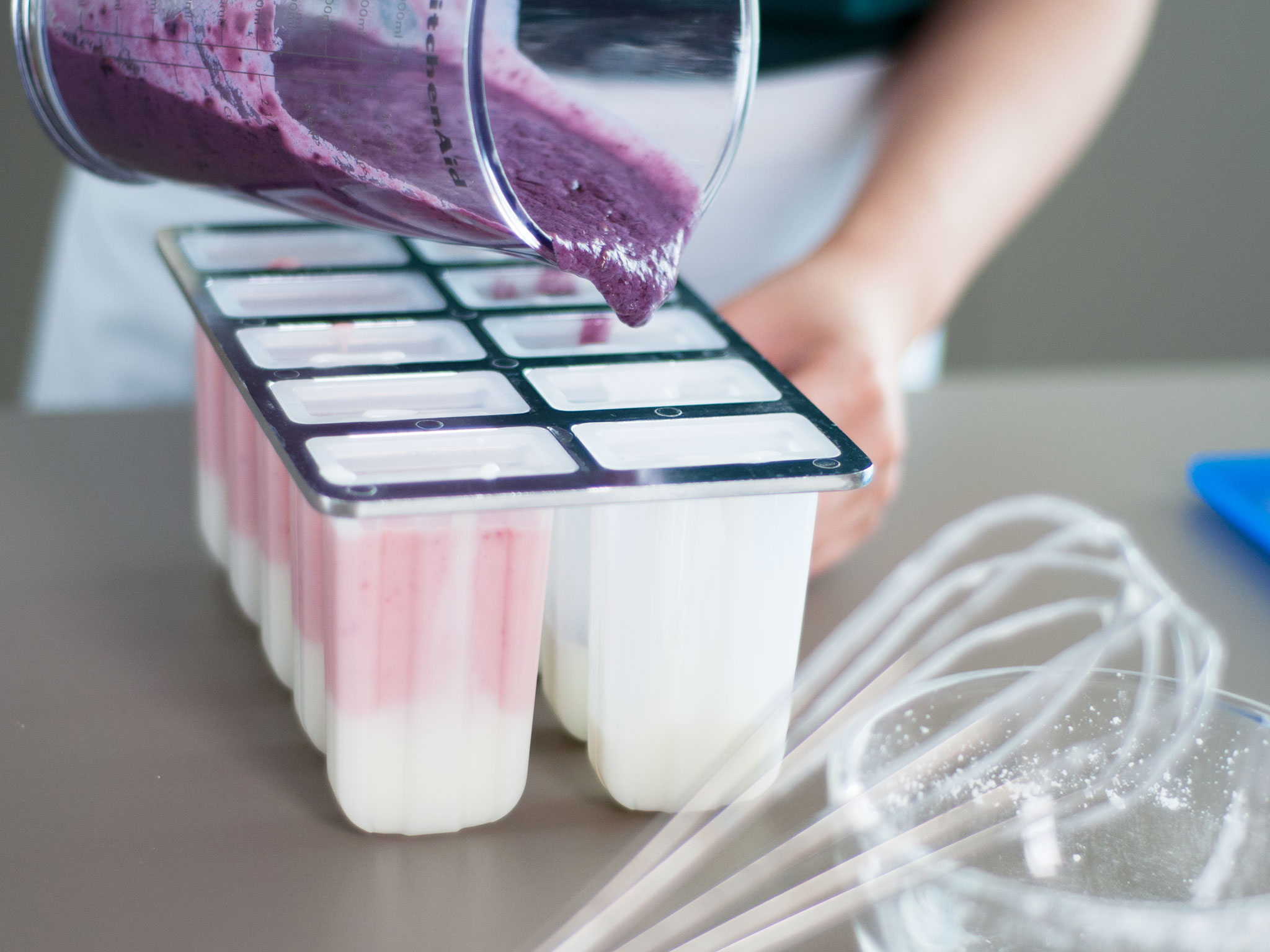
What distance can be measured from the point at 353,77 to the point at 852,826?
38 cm

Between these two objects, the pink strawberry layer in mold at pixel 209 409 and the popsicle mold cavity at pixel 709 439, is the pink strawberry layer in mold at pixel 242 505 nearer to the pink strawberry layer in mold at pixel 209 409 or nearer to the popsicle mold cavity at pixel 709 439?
the pink strawberry layer in mold at pixel 209 409

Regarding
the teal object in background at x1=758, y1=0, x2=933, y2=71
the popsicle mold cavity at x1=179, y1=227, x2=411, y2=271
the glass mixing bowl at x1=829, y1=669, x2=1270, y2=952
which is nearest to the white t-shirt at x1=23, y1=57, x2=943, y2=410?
the teal object in background at x1=758, y1=0, x2=933, y2=71

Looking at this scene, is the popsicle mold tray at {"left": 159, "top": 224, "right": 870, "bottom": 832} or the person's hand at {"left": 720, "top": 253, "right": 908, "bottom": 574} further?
the person's hand at {"left": 720, "top": 253, "right": 908, "bottom": 574}

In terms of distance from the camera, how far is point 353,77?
62 cm

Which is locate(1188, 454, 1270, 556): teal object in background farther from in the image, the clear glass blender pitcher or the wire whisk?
the clear glass blender pitcher

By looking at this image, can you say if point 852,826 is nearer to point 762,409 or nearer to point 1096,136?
point 762,409

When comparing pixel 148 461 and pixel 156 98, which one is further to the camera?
pixel 148 461

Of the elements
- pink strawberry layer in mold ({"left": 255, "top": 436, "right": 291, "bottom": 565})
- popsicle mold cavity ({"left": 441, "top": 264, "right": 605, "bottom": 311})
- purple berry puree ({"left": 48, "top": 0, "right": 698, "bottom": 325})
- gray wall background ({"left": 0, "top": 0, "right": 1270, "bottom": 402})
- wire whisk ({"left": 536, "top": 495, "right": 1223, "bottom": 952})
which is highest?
purple berry puree ({"left": 48, "top": 0, "right": 698, "bottom": 325})

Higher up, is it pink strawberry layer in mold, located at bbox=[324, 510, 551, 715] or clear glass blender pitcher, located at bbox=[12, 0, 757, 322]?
clear glass blender pitcher, located at bbox=[12, 0, 757, 322]

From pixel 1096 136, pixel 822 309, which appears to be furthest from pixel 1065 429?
pixel 1096 136

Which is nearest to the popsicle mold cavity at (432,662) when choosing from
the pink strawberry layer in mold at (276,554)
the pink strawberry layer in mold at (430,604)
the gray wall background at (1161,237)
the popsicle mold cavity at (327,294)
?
the pink strawberry layer in mold at (430,604)

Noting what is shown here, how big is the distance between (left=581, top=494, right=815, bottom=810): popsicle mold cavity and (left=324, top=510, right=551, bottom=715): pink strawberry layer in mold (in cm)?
4

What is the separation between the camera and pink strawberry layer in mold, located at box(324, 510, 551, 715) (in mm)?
625

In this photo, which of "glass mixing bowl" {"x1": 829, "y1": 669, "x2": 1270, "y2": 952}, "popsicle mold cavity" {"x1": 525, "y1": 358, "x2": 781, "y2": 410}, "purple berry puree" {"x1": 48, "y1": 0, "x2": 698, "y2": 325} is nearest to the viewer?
"glass mixing bowl" {"x1": 829, "y1": 669, "x2": 1270, "y2": 952}
